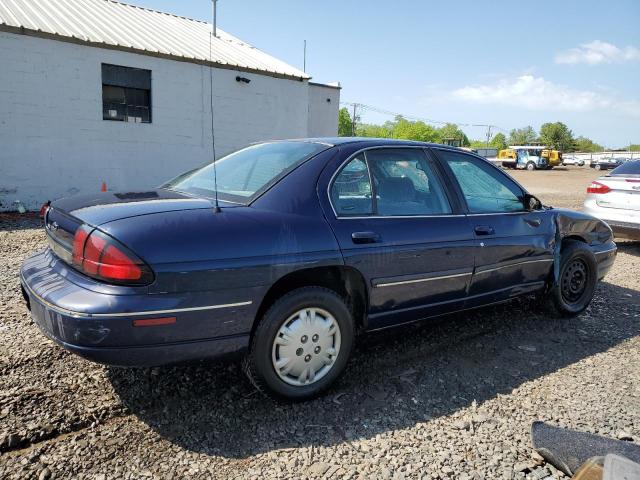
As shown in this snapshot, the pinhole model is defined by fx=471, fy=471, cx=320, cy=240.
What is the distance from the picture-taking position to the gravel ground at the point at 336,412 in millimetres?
2281

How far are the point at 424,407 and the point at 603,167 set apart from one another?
54217 mm

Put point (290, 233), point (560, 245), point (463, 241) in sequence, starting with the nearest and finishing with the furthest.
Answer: point (290, 233) < point (463, 241) < point (560, 245)

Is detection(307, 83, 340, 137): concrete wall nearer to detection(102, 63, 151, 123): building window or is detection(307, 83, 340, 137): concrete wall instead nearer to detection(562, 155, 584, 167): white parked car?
detection(102, 63, 151, 123): building window

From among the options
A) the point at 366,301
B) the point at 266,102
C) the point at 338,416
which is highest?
the point at 266,102

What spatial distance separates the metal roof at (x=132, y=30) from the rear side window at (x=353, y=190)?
849 cm

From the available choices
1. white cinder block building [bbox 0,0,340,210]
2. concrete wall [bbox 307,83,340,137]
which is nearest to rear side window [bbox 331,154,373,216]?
white cinder block building [bbox 0,0,340,210]

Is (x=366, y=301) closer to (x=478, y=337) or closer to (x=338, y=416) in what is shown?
(x=338, y=416)

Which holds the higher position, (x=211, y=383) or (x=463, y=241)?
(x=463, y=241)

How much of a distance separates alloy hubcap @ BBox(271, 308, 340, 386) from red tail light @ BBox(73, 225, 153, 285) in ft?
2.68

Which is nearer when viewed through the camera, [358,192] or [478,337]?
[358,192]

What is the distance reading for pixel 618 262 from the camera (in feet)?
23.0

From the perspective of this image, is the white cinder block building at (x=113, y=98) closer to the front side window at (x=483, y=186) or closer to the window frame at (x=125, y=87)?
the window frame at (x=125, y=87)

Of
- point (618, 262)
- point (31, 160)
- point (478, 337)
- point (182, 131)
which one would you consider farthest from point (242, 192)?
point (182, 131)

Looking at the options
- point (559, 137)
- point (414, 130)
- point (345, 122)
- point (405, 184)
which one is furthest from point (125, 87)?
point (414, 130)
